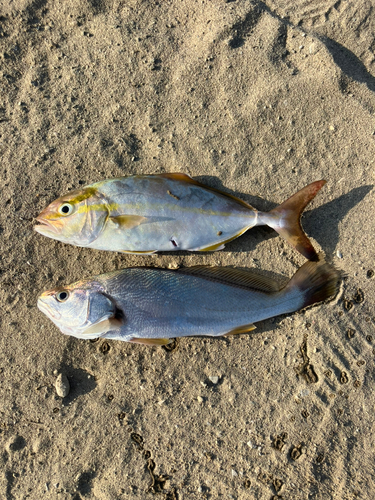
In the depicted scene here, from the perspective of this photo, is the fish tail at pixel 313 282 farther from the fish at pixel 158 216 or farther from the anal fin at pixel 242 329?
the anal fin at pixel 242 329

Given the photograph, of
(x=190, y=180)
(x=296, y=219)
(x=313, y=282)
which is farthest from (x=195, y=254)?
(x=313, y=282)

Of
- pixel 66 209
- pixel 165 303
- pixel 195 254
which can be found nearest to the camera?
pixel 165 303

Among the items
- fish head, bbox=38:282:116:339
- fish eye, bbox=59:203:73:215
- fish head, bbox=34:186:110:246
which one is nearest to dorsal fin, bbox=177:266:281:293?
fish head, bbox=38:282:116:339

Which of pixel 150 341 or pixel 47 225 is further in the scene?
pixel 47 225

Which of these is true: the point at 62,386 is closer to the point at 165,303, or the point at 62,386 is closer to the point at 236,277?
the point at 165,303

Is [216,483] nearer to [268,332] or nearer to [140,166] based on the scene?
[268,332]

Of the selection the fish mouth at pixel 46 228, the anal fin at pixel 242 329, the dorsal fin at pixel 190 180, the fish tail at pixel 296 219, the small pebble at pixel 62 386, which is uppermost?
the fish tail at pixel 296 219

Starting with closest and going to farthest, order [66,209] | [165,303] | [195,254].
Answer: [165,303], [66,209], [195,254]

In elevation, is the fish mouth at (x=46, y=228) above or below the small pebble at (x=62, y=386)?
above

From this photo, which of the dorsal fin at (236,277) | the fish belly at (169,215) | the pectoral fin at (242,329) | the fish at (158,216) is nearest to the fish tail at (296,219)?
the fish at (158,216)

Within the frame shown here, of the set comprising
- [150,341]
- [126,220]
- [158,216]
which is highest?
[158,216]
